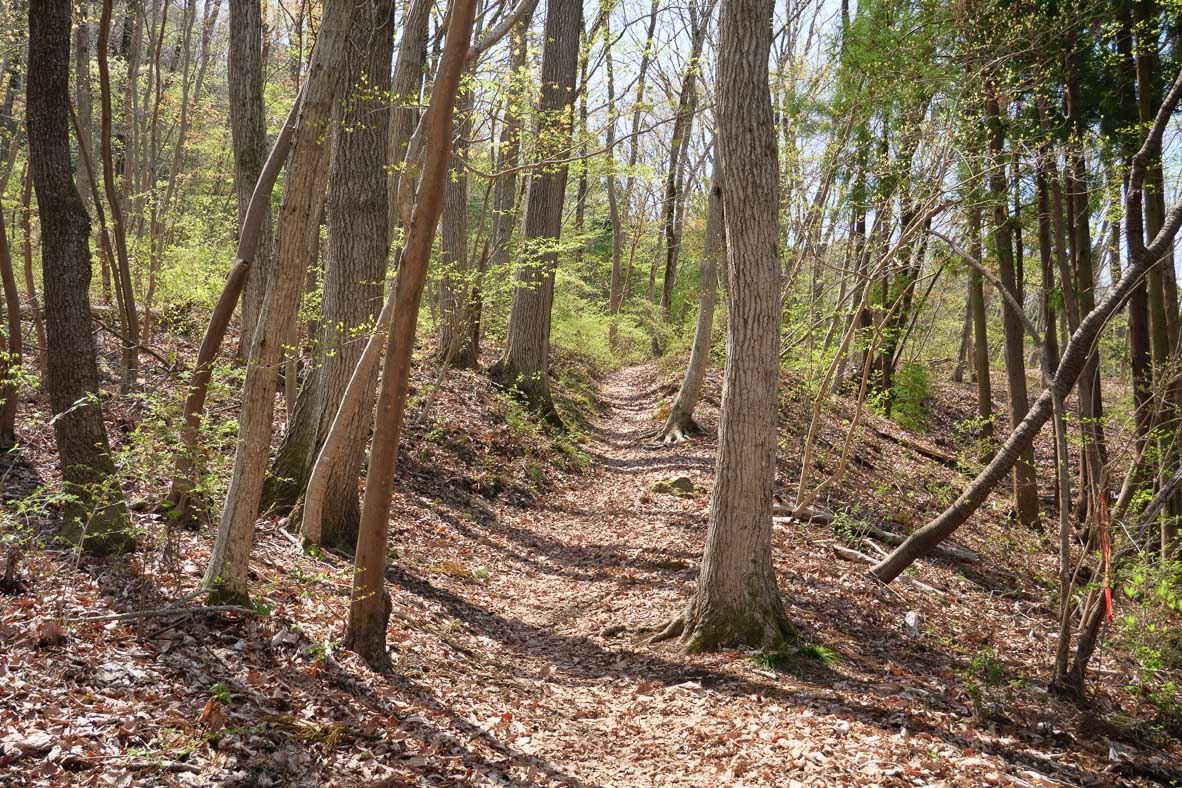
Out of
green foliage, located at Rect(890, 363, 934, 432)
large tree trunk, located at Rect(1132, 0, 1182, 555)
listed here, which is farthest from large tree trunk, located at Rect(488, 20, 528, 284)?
green foliage, located at Rect(890, 363, 934, 432)

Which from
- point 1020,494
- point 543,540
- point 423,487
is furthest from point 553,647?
point 1020,494

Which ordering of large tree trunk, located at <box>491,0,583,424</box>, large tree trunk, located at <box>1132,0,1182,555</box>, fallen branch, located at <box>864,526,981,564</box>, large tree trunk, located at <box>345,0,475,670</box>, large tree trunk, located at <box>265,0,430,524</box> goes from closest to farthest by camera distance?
large tree trunk, located at <box>345,0,475,670</box>
large tree trunk, located at <box>265,0,430,524</box>
large tree trunk, located at <box>1132,0,1182,555</box>
fallen branch, located at <box>864,526,981,564</box>
large tree trunk, located at <box>491,0,583,424</box>

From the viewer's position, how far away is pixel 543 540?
28.8ft

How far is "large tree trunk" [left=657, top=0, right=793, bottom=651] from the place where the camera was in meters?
5.22

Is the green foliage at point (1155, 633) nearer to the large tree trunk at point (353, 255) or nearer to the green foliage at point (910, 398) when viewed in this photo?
the large tree trunk at point (353, 255)

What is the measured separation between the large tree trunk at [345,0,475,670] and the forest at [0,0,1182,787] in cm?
2

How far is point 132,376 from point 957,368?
84.4 feet

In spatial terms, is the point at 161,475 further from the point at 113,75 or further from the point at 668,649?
the point at 113,75

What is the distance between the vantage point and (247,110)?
686 centimetres

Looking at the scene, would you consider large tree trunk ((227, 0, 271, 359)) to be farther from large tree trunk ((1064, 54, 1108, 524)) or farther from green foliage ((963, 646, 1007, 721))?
large tree trunk ((1064, 54, 1108, 524))

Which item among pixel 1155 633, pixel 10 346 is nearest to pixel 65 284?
pixel 10 346

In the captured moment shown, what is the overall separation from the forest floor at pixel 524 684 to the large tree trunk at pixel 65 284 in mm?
336

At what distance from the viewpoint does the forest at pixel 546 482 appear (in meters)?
3.98

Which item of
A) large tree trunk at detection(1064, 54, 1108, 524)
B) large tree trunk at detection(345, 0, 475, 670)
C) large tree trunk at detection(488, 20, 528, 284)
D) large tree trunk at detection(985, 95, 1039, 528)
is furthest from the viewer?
large tree trunk at detection(985, 95, 1039, 528)
